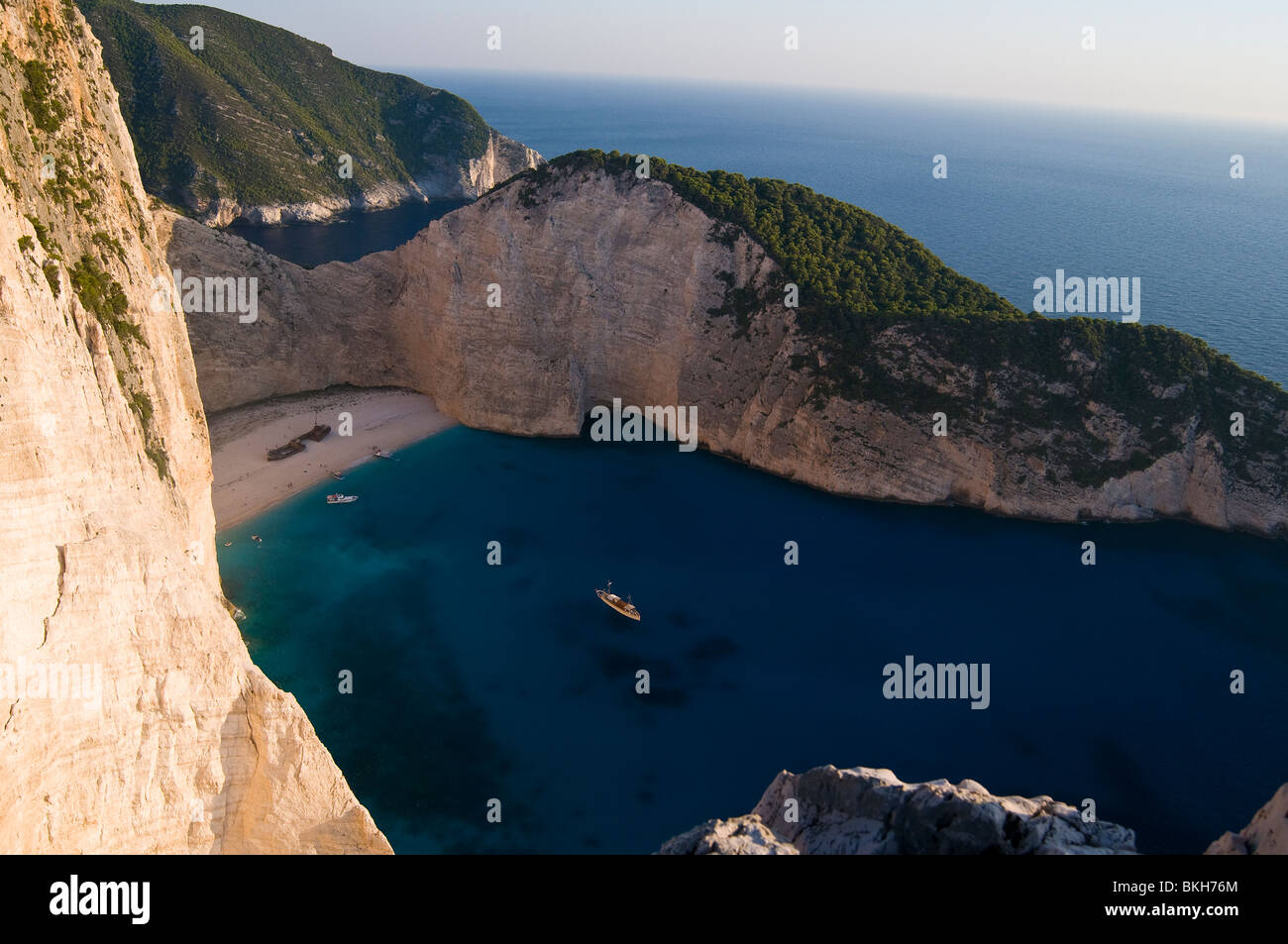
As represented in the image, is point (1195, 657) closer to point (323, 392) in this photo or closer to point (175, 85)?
point (323, 392)

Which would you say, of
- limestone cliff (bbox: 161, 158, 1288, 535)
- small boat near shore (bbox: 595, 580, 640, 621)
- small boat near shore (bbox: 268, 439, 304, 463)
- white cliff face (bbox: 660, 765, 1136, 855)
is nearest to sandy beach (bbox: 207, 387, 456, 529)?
small boat near shore (bbox: 268, 439, 304, 463)

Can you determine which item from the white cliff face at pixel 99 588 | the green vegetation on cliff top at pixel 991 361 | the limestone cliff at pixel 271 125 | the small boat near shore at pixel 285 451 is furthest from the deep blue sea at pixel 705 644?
the limestone cliff at pixel 271 125

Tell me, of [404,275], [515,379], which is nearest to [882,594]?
[515,379]

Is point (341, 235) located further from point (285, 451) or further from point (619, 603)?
point (619, 603)

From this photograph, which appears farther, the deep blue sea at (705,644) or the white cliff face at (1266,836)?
the deep blue sea at (705,644)

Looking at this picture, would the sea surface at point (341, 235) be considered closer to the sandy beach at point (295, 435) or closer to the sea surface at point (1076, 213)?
the sandy beach at point (295, 435)

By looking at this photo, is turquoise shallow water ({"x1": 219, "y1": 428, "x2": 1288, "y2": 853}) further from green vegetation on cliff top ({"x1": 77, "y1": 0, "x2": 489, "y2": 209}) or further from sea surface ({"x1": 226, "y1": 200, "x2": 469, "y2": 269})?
green vegetation on cliff top ({"x1": 77, "y1": 0, "x2": 489, "y2": 209})
